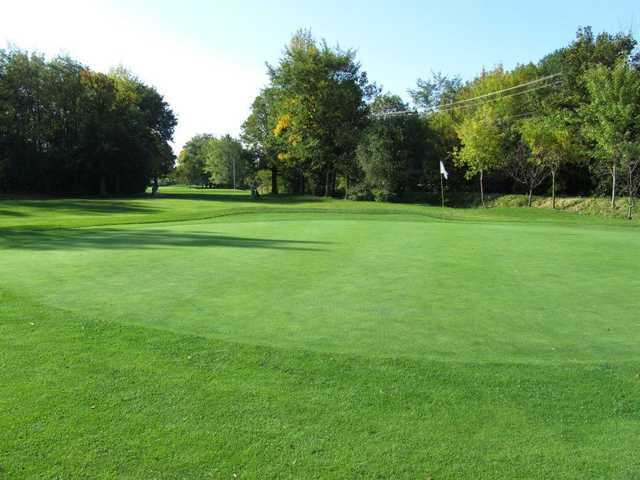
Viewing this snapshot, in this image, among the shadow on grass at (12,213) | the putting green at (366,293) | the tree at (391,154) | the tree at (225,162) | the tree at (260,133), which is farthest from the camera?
the tree at (225,162)

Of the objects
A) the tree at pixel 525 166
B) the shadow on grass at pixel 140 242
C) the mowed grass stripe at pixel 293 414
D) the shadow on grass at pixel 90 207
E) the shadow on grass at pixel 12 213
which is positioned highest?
the tree at pixel 525 166

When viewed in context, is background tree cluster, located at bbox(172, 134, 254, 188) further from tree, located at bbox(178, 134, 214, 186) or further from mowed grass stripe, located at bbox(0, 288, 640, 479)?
mowed grass stripe, located at bbox(0, 288, 640, 479)

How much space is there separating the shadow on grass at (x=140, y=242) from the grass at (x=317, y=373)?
2743 mm

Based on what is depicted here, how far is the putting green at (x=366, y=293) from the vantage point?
4414 millimetres

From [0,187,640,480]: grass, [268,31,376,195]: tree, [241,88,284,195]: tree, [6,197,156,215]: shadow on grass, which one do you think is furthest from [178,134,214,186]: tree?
[0,187,640,480]: grass

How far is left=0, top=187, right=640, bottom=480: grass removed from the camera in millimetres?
2633

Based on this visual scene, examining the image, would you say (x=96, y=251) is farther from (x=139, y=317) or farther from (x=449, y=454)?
(x=449, y=454)

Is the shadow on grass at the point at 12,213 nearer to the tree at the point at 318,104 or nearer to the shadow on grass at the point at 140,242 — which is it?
the shadow on grass at the point at 140,242

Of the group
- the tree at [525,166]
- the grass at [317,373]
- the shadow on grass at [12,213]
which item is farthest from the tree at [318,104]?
the grass at [317,373]

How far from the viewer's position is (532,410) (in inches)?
126

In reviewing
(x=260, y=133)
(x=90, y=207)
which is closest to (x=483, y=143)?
(x=90, y=207)

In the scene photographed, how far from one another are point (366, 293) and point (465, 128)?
107 feet

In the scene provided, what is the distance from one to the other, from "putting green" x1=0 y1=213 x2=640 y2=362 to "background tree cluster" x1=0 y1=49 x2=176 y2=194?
39062 mm

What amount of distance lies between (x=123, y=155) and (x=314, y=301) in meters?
48.8
